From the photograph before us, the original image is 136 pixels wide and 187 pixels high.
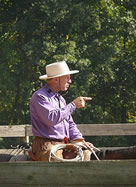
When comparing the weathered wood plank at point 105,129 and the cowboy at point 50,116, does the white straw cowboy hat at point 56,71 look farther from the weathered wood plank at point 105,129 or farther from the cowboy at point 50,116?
the weathered wood plank at point 105,129

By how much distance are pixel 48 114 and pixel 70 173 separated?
0.93 meters

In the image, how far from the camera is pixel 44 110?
423cm

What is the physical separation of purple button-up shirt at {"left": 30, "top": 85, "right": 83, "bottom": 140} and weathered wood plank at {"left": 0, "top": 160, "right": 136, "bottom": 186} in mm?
851

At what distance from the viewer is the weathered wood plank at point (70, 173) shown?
Result: 3.32 metres

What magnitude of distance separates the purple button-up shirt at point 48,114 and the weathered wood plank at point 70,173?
85cm

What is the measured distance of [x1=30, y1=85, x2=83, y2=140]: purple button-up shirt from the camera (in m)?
4.20

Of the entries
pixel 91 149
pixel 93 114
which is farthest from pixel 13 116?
pixel 91 149

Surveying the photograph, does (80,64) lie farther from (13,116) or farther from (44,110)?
(44,110)

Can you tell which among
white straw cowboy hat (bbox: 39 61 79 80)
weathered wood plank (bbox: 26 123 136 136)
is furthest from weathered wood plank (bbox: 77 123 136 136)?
white straw cowboy hat (bbox: 39 61 79 80)

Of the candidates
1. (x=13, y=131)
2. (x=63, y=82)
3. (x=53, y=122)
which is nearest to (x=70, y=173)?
(x=53, y=122)

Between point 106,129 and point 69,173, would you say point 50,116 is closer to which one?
point 69,173

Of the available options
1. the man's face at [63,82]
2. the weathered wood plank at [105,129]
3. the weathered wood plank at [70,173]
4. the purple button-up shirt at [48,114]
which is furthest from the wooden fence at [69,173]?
the weathered wood plank at [105,129]

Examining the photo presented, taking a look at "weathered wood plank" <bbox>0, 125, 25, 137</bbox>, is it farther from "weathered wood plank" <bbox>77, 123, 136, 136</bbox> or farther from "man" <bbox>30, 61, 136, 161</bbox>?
"man" <bbox>30, 61, 136, 161</bbox>

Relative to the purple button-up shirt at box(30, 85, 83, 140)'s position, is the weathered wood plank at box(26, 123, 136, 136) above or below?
below
